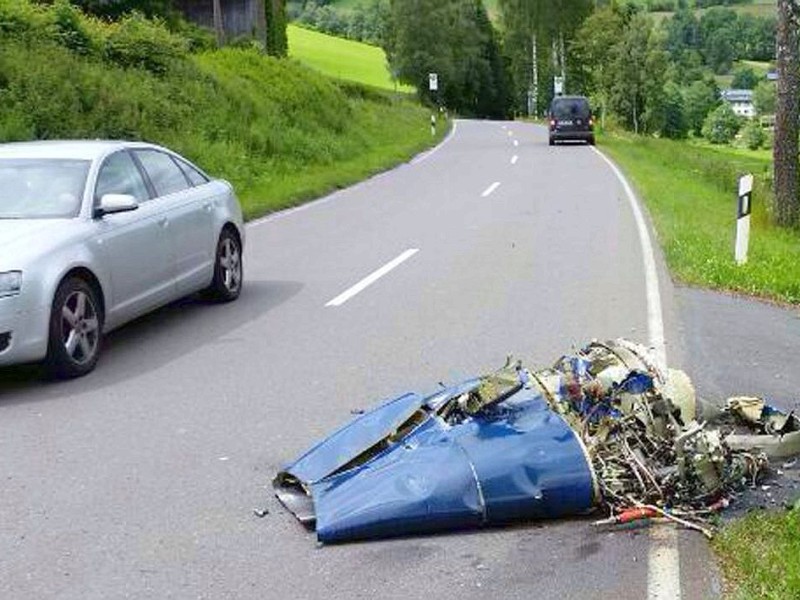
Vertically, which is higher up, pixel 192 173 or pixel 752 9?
pixel 752 9

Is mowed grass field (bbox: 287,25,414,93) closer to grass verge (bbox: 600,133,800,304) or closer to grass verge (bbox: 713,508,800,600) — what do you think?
grass verge (bbox: 600,133,800,304)

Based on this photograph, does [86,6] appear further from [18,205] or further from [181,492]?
[181,492]

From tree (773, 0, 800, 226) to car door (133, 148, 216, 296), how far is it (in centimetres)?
873

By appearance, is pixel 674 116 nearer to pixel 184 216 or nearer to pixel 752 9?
pixel 752 9

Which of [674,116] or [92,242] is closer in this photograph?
[92,242]

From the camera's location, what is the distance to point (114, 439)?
6.03 meters

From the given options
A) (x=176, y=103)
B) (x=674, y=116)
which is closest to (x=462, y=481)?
(x=176, y=103)

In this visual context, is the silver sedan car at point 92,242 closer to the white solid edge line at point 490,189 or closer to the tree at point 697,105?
the white solid edge line at point 490,189

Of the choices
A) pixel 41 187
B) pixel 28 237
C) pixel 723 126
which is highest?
pixel 41 187

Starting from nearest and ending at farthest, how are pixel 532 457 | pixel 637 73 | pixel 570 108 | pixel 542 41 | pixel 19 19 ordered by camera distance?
pixel 532 457, pixel 19 19, pixel 570 108, pixel 637 73, pixel 542 41

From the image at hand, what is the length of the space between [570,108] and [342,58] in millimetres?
58542

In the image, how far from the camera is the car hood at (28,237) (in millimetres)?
6984

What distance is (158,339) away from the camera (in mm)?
8602

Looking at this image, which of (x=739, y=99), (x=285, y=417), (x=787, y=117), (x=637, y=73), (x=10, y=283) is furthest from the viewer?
(x=739, y=99)
